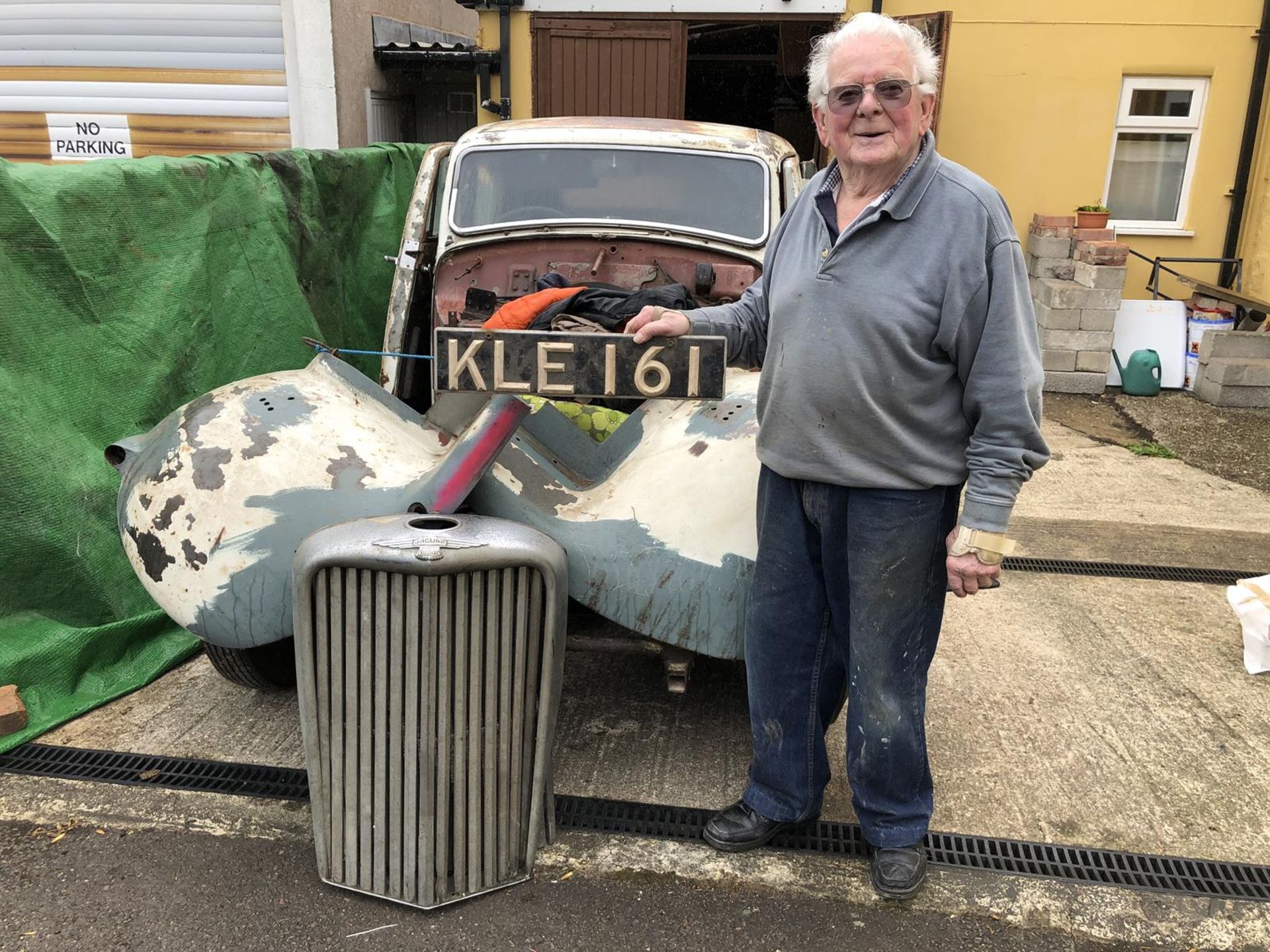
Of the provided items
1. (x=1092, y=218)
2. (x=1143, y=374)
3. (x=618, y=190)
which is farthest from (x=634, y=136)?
(x=1143, y=374)

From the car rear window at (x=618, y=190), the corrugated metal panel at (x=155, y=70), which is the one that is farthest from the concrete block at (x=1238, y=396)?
the corrugated metal panel at (x=155, y=70)

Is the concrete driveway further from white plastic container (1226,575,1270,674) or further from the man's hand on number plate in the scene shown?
the man's hand on number plate

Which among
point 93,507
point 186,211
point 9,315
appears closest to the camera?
point 9,315

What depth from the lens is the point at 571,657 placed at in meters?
3.67

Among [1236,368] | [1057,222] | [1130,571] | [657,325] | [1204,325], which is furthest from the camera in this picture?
[1057,222]

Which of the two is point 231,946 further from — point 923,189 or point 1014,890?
point 923,189

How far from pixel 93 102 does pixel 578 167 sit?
6.15 metres

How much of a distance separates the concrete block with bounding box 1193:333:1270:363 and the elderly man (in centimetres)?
629

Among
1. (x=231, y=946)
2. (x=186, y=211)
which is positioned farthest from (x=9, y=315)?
(x=231, y=946)

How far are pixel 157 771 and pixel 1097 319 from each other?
23.2 feet

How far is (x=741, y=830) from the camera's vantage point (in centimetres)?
259

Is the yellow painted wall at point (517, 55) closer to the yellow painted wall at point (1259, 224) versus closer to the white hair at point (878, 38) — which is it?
the yellow painted wall at point (1259, 224)

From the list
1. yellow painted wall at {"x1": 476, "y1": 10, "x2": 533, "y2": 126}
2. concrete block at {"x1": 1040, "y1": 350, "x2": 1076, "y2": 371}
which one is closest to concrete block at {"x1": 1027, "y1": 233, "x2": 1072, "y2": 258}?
concrete block at {"x1": 1040, "y1": 350, "x2": 1076, "y2": 371}

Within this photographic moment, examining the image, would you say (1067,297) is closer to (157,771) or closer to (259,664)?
(259,664)
